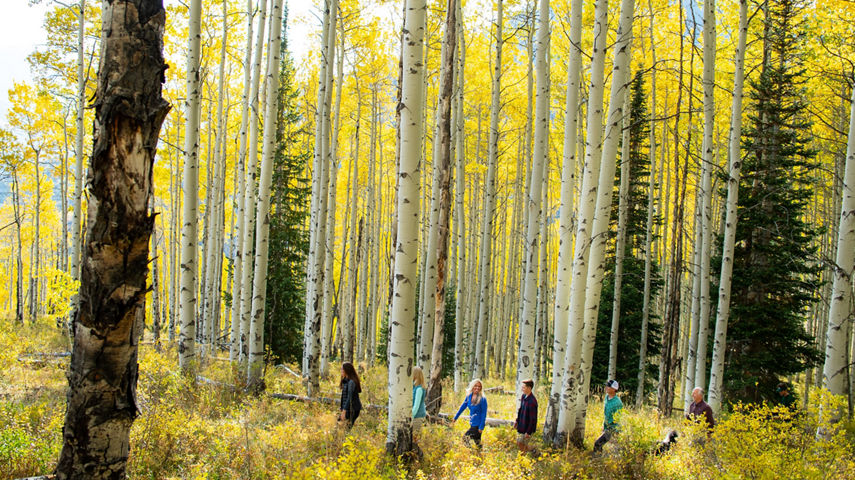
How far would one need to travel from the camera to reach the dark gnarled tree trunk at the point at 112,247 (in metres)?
2.46

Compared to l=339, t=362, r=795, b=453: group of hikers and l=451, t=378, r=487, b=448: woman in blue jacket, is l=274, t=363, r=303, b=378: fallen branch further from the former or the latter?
l=451, t=378, r=487, b=448: woman in blue jacket

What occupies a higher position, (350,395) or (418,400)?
(418,400)

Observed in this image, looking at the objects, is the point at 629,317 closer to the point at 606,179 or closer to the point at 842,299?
the point at 842,299

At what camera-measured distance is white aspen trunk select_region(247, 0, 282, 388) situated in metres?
8.02

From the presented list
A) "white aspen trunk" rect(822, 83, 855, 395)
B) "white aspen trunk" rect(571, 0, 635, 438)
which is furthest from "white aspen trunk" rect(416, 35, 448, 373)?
"white aspen trunk" rect(822, 83, 855, 395)

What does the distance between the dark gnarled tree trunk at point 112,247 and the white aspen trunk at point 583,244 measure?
5080 mm

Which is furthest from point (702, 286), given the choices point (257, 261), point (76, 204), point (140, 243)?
point (76, 204)

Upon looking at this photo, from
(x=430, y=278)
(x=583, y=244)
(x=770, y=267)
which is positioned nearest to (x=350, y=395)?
(x=430, y=278)

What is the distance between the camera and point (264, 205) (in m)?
8.10

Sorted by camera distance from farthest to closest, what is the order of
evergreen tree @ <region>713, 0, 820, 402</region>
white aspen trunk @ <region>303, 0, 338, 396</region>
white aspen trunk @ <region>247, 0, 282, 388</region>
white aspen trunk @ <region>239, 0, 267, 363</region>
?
evergreen tree @ <region>713, 0, 820, 402</region>, white aspen trunk @ <region>303, 0, 338, 396</region>, white aspen trunk @ <region>239, 0, 267, 363</region>, white aspen trunk @ <region>247, 0, 282, 388</region>

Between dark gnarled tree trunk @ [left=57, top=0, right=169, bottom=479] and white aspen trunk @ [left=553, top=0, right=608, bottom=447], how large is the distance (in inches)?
200

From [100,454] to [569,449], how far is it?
5.32 m

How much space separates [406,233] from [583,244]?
250 cm

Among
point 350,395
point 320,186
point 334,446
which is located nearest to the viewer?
point 334,446
